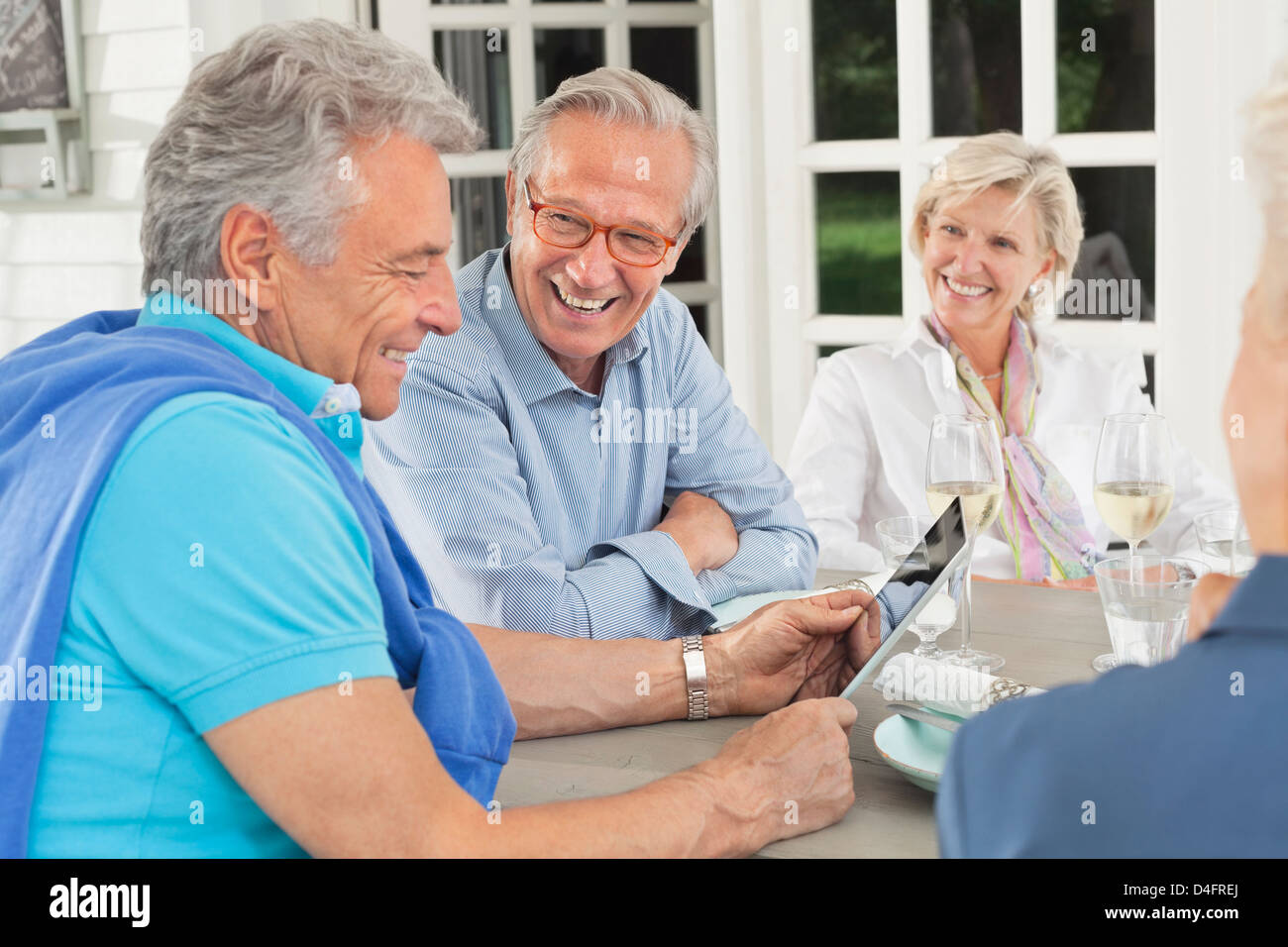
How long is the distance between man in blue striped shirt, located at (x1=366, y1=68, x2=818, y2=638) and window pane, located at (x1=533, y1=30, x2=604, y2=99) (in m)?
1.81

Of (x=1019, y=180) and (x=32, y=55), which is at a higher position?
(x=32, y=55)

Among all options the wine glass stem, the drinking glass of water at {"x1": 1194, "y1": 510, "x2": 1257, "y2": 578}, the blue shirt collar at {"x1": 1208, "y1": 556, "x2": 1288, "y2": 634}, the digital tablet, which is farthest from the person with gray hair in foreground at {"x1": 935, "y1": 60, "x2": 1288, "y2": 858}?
the drinking glass of water at {"x1": 1194, "y1": 510, "x2": 1257, "y2": 578}

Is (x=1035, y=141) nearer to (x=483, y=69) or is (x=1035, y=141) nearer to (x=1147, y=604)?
(x=483, y=69)

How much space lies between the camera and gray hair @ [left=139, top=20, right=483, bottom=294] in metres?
1.13

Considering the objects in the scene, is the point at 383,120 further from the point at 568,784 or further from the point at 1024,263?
the point at 1024,263

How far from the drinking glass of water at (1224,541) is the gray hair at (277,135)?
107cm

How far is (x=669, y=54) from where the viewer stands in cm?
374

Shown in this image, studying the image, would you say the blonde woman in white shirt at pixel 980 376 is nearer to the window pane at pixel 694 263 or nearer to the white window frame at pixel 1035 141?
the white window frame at pixel 1035 141

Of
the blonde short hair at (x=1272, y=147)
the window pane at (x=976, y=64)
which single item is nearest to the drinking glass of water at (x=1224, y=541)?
the blonde short hair at (x=1272, y=147)

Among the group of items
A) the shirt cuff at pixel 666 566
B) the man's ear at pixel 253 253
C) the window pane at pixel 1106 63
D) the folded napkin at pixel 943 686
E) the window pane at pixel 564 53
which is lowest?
the folded napkin at pixel 943 686

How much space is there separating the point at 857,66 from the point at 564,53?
2.69 ft

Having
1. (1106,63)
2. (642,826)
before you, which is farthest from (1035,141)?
(642,826)

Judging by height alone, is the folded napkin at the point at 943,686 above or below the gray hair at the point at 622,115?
below

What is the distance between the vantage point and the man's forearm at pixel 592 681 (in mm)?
1418
